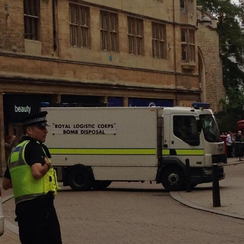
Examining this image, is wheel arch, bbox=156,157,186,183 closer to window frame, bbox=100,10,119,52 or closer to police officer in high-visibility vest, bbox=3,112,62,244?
police officer in high-visibility vest, bbox=3,112,62,244

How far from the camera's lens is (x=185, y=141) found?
2591 centimetres

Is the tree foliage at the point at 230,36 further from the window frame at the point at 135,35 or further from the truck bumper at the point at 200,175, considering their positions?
the truck bumper at the point at 200,175

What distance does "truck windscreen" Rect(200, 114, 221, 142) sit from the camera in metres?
26.2

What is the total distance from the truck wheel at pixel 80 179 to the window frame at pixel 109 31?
18001mm

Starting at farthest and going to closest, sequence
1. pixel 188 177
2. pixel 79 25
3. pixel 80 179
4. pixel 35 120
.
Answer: pixel 79 25 → pixel 80 179 → pixel 188 177 → pixel 35 120

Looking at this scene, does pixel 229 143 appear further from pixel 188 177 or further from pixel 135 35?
pixel 188 177

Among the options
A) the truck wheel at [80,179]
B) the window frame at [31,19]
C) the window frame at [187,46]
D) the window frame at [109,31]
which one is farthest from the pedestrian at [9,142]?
the window frame at [187,46]

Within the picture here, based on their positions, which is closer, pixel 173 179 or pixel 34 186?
pixel 34 186

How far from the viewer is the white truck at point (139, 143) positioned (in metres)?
25.8

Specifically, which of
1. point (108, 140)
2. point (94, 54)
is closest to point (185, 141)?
point (108, 140)

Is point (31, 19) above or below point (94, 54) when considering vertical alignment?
above

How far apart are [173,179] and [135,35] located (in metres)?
22.5

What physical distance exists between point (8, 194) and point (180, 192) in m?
5.38

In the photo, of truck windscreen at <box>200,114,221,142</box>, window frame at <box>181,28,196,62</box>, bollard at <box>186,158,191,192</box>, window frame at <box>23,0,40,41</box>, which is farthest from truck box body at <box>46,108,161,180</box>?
window frame at <box>181,28,196,62</box>
